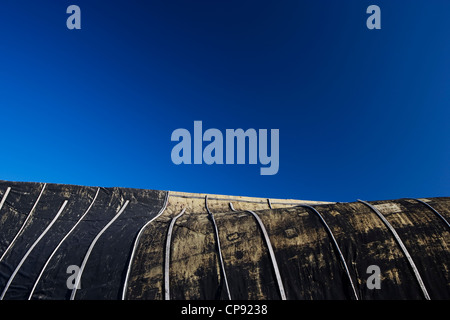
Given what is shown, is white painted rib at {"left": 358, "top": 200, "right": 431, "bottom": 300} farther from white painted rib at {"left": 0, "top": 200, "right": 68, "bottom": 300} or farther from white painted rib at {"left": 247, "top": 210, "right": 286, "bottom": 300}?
white painted rib at {"left": 0, "top": 200, "right": 68, "bottom": 300}

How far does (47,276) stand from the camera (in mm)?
7418

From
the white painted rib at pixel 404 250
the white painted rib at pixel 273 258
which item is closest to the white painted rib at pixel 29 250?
the white painted rib at pixel 273 258

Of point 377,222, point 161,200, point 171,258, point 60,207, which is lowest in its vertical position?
point 171,258

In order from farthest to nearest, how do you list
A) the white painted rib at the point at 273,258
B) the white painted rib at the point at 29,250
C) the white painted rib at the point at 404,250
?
Result: the white painted rib at the point at 29,250
the white painted rib at the point at 273,258
the white painted rib at the point at 404,250

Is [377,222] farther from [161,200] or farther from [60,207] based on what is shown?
[60,207]

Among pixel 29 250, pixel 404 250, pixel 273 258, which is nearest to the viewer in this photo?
pixel 404 250

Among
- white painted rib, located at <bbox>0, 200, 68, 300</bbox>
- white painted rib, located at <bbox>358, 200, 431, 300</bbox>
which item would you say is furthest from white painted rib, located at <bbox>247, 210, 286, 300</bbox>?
white painted rib, located at <bbox>0, 200, 68, 300</bbox>

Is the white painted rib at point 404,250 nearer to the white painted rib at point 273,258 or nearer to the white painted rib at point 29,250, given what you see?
the white painted rib at point 273,258

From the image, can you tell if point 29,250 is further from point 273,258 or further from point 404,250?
point 404,250

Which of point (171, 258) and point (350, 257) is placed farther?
point (171, 258)

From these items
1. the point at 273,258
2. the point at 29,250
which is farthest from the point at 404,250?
the point at 29,250
